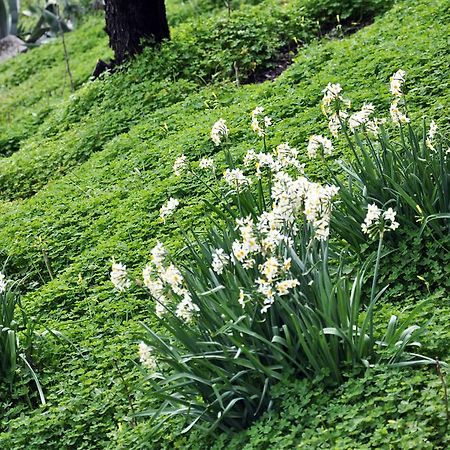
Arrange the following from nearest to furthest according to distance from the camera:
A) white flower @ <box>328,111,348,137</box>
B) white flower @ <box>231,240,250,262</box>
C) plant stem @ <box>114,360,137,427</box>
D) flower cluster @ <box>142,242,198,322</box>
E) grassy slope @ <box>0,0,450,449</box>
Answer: white flower @ <box>231,240,250,262</box> → flower cluster @ <box>142,242,198,322</box> → plant stem @ <box>114,360,137,427</box> → grassy slope @ <box>0,0,450,449</box> → white flower @ <box>328,111,348,137</box>

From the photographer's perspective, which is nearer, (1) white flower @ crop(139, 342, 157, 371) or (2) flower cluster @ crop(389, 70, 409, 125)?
(1) white flower @ crop(139, 342, 157, 371)

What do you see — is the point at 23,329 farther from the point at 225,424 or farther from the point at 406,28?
the point at 406,28

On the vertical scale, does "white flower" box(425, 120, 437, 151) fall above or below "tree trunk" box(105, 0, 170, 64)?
below

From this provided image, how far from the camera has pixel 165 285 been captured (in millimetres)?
3934

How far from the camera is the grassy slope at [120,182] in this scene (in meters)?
4.53

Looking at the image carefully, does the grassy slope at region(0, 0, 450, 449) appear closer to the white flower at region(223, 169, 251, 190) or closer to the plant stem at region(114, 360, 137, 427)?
the plant stem at region(114, 360, 137, 427)

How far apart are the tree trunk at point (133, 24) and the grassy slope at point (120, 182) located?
32cm

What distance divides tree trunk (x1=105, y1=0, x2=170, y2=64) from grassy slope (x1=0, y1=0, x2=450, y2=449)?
1.06ft

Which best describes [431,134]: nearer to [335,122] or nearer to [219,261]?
[335,122]

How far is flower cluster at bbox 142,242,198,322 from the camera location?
3.82 meters

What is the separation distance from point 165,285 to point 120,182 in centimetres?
377

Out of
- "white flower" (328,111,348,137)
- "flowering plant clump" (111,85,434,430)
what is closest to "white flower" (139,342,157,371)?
"flowering plant clump" (111,85,434,430)

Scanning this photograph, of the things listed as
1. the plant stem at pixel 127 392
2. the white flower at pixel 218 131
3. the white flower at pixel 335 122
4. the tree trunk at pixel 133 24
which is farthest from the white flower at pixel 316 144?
the tree trunk at pixel 133 24

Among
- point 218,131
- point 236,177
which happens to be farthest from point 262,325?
point 218,131
